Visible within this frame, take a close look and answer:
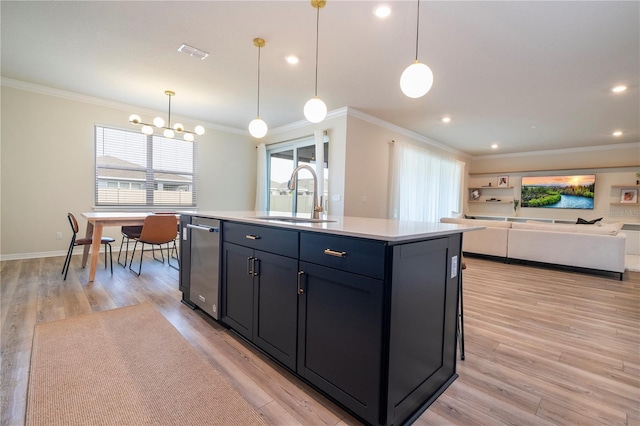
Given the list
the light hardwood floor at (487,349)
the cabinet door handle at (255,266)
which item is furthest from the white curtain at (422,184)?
the cabinet door handle at (255,266)

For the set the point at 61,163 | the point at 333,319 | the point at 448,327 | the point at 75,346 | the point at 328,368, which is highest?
the point at 61,163

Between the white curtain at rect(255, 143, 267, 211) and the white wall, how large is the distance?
8.35 feet

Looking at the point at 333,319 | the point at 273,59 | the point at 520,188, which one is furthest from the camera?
the point at 520,188

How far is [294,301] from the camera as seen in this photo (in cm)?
154

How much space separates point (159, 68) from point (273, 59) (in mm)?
1506

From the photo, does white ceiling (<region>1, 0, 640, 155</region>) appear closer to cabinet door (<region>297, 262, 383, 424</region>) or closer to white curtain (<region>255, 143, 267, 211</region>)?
white curtain (<region>255, 143, 267, 211</region>)

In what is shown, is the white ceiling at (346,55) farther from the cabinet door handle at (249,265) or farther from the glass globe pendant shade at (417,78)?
the cabinet door handle at (249,265)

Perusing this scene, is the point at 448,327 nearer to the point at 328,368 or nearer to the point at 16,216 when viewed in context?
the point at 328,368

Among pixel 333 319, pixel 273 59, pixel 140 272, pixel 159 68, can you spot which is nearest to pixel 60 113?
pixel 159 68

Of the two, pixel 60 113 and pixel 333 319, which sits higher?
pixel 60 113

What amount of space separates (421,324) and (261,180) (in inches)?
223

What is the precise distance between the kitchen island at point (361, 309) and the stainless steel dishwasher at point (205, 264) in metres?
0.47

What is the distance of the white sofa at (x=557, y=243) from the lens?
156 inches

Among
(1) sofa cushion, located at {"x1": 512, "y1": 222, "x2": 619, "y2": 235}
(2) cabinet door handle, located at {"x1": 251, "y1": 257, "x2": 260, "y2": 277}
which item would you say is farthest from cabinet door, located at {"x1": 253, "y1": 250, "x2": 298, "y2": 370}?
(1) sofa cushion, located at {"x1": 512, "y1": 222, "x2": 619, "y2": 235}
